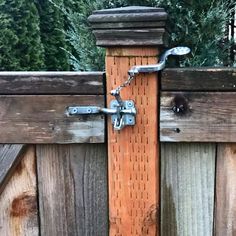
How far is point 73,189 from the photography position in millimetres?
1343

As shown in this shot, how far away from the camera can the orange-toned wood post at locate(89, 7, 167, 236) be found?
1.15 m

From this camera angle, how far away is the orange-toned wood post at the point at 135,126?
3.76ft

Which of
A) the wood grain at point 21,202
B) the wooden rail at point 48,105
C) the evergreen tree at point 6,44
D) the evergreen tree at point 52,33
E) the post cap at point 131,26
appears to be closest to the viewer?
the post cap at point 131,26

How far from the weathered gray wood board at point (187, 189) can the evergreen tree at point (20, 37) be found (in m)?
2.60

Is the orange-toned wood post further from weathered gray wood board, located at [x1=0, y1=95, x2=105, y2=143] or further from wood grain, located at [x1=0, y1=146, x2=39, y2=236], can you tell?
wood grain, located at [x1=0, y1=146, x2=39, y2=236]

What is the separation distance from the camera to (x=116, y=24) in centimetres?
115

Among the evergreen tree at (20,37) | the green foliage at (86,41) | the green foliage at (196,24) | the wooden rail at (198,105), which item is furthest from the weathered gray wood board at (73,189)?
the evergreen tree at (20,37)

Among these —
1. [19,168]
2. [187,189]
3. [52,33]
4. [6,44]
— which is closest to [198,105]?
[187,189]

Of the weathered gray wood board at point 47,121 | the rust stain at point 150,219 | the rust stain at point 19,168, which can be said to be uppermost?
the weathered gray wood board at point 47,121

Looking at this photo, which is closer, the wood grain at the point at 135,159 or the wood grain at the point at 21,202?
the wood grain at the point at 135,159

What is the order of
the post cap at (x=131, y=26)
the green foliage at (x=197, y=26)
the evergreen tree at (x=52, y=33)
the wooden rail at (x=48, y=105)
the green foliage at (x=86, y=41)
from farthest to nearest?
the evergreen tree at (x=52, y=33) < the green foliage at (x=86, y=41) < the green foliage at (x=197, y=26) < the wooden rail at (x=48, y=105) < the post cap at (x=131, y=26)

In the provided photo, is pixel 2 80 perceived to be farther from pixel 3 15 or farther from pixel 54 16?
→ pixel 54 16

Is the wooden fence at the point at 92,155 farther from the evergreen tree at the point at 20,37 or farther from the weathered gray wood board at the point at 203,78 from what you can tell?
the evergreen tree at the point at 20,37

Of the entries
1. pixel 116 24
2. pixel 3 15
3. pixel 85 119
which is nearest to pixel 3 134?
pixel 85 119
